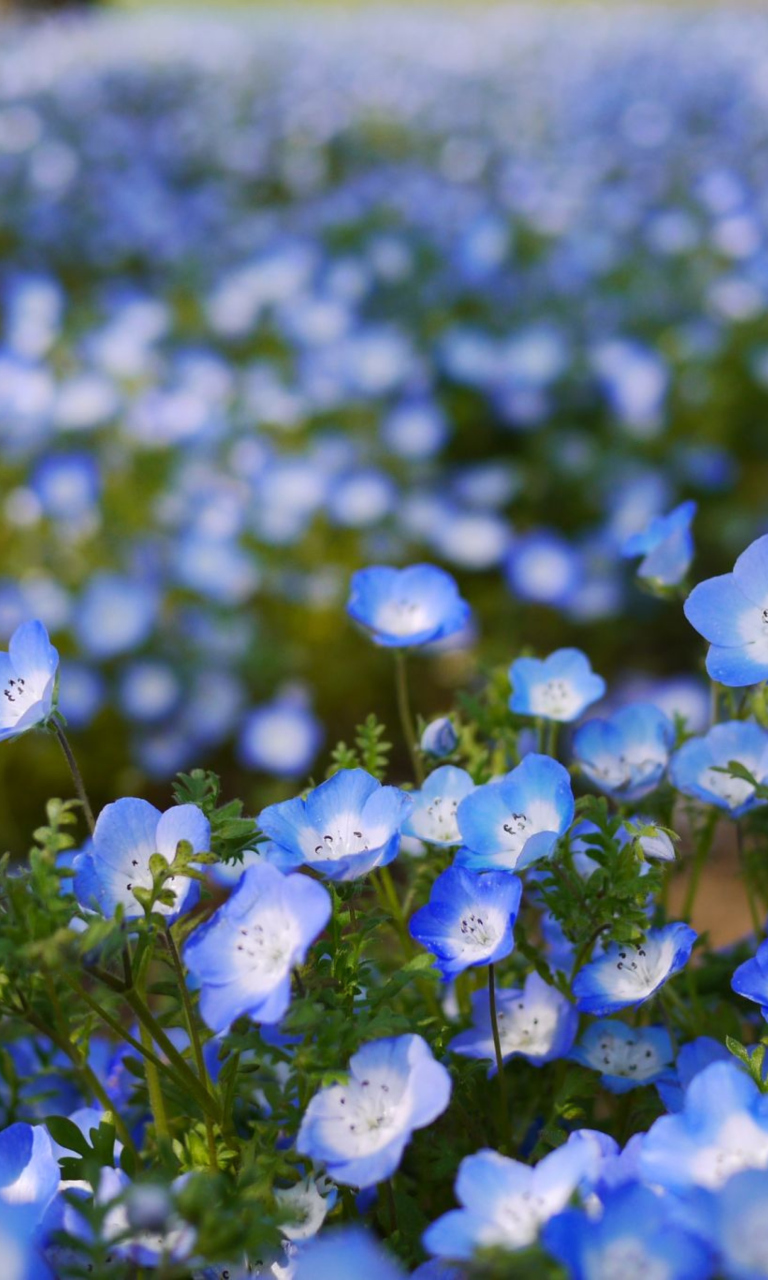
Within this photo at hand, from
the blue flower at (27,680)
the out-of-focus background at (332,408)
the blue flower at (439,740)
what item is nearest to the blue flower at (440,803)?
the blue flower at (439,740)

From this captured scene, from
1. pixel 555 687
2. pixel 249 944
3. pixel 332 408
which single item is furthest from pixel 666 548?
pixel 332 408

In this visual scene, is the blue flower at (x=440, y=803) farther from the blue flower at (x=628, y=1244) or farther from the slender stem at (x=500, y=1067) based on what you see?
the blue flower at (x=628, y=1244)

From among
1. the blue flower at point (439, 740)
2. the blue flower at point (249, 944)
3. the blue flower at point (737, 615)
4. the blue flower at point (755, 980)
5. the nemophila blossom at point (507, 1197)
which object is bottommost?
the blue flower at point (755, 980)

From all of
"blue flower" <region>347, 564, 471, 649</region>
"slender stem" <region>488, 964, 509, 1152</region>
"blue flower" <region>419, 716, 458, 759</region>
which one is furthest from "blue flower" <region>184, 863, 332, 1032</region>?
"blue flower" <region>347, 564, 471, 649</region>

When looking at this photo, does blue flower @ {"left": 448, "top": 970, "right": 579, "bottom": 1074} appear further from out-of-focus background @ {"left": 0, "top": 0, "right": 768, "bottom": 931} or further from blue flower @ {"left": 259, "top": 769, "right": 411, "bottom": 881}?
out-of-focus background @ {"left": 0, "top": 0, "right": 768, "bottom": 931}

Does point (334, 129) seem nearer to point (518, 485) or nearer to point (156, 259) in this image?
point (156, 259)
